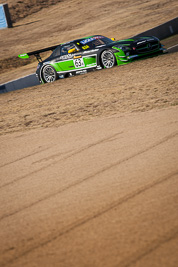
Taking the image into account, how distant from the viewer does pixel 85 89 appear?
9438 mm

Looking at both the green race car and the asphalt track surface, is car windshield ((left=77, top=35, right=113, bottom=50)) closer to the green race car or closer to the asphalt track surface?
the green race car

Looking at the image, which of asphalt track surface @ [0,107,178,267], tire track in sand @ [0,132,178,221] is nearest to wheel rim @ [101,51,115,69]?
asphalt track surface @ [0,107,178,267]

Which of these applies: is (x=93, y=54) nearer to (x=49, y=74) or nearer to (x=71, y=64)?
(x=71, y=64)

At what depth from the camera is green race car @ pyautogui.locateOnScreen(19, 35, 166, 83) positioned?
11797 millimetres

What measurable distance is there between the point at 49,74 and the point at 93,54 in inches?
75.8

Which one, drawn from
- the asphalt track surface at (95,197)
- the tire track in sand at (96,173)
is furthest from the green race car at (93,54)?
the tire track in sand at (96,173)

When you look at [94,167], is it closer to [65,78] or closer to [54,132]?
[54,132]

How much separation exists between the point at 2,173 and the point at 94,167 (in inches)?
48.6

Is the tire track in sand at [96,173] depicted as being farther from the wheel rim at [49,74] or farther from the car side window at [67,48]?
the wheel rim at [49,74]

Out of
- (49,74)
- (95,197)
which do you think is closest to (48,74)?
(49,74)

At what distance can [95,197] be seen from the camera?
137 inches

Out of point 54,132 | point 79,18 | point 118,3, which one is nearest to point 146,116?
point 54,132

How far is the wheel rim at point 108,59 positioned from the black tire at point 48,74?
2.01m

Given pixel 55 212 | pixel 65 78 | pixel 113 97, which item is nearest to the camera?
pixel 55 212
